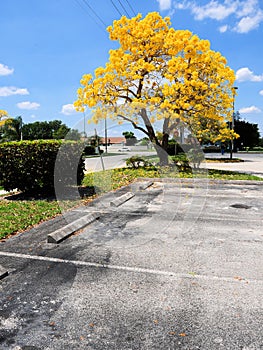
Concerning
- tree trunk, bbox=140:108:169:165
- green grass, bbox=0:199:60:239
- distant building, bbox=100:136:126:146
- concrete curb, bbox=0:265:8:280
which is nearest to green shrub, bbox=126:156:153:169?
tree trunk, bbox=140:108:169:165

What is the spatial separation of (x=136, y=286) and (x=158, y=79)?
44.2 ft

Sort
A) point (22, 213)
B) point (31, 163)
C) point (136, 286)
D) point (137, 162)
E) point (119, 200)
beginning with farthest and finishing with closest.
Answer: point (137, 162) → point (31, 163) → point (119, 200) → point (22, 213) → point (136, 286)

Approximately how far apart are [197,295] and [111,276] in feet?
3.67

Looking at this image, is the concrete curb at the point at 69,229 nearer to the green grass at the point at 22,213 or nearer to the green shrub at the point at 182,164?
the green grass at the point at 22,213

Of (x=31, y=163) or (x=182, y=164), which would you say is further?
(x=182, y=164)

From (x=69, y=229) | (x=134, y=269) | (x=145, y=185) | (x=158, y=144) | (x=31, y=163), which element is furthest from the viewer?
(x=158, y=144)

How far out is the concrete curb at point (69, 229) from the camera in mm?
5270

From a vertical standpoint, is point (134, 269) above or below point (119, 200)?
below

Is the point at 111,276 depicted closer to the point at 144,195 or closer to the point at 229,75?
the point at 144,195

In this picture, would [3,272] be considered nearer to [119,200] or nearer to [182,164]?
[119,200]

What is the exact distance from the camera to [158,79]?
15594mm

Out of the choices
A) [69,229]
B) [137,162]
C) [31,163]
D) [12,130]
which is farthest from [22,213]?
[12,130]

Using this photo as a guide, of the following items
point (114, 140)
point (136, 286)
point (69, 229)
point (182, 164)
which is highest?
point (114, 140)

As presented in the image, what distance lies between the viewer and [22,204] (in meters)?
8.45
